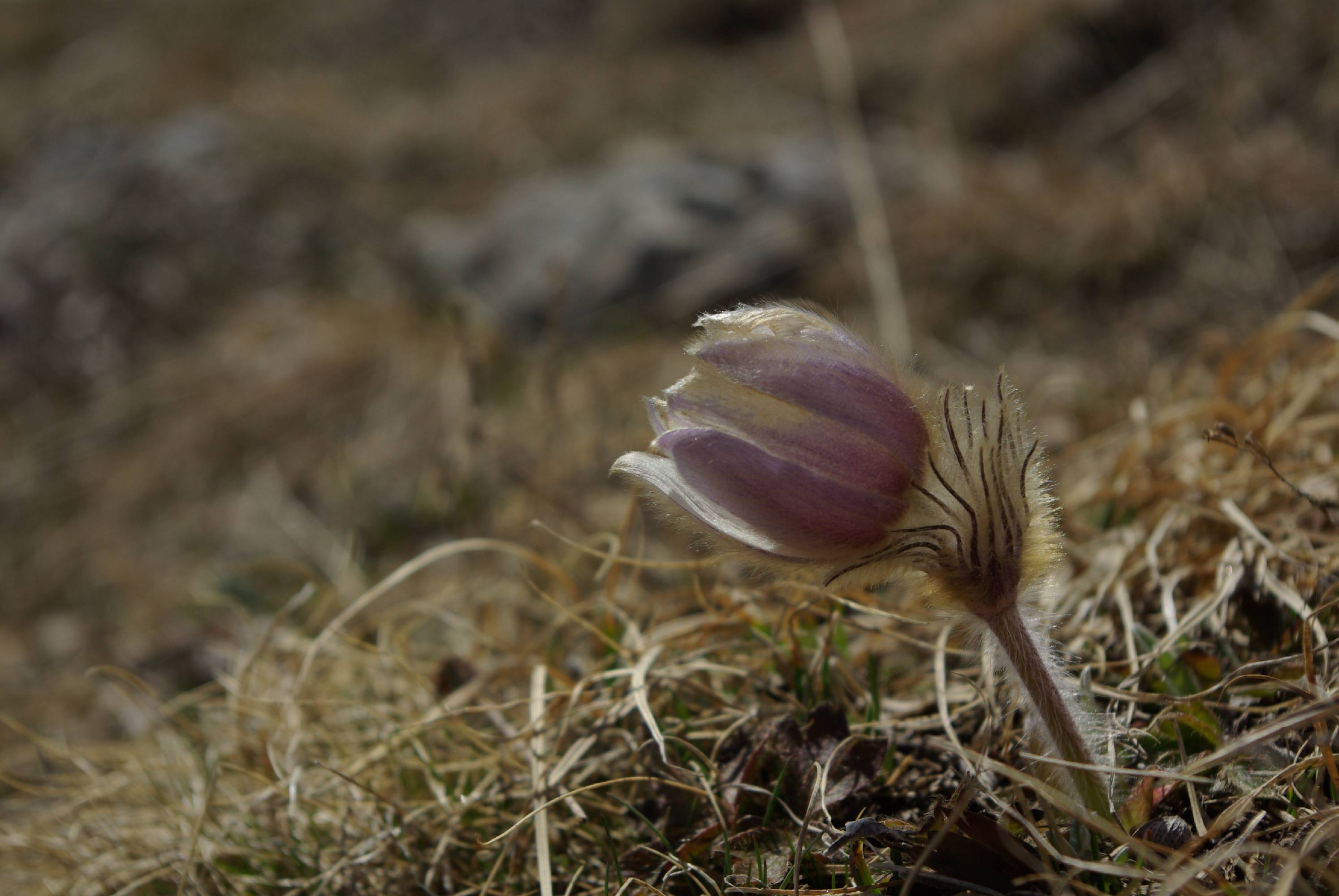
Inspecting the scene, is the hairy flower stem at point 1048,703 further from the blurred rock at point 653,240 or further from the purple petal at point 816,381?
the blurred rock at point 653,240

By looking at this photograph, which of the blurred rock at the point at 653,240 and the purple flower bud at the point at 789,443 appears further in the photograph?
the blurred rock at the point at 653,240

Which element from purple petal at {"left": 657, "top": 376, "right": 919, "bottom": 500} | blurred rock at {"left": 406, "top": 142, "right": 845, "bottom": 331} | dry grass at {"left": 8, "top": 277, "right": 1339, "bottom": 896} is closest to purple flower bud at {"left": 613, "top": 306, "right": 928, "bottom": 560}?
purple petal at {"left": 657, "top": 376, "right": 919, "bottom": 500}

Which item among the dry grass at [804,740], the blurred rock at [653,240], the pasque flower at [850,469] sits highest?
the blurred rock at [653,240]

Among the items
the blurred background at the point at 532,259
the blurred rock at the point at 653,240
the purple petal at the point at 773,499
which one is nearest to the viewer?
the purple petal at the point at 773,499

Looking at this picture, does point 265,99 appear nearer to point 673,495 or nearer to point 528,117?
point 528,117

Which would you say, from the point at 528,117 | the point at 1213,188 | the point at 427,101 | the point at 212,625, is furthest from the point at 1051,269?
the point at 427,101

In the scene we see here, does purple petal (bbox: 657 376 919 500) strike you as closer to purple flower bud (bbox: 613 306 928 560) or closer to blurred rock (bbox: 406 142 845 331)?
purple flower bud (bbox: 613 306 928 560)

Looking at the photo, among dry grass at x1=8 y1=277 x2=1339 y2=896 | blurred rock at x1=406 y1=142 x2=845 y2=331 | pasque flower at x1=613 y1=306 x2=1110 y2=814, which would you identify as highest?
blurred rock at x1=406 y1=142 x2=845 y2=331

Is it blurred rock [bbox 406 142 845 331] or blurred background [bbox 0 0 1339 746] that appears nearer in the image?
blurred background [bbox 0 0 1339 746]

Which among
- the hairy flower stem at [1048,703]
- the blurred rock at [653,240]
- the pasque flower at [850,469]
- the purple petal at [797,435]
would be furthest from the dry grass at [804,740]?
the blurred rock at [653,240]
